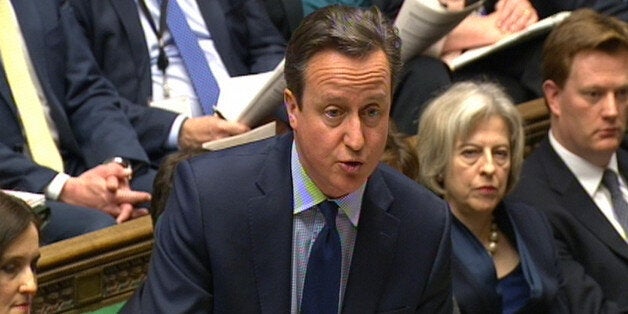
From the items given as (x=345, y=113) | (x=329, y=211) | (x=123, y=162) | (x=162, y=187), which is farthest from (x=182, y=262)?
(x=123, y=162)

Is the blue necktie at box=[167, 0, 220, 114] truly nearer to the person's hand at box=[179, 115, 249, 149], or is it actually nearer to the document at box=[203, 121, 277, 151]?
the person's hand at box=[179, 115, 249, 149]

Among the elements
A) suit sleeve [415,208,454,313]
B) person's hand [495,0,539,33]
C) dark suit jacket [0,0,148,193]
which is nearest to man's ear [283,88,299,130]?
suit sleeve [415,208,454,313]

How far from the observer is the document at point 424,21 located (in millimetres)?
3633

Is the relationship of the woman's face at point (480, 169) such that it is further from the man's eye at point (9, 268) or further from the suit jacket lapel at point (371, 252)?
the man's eye at point (9, 268)

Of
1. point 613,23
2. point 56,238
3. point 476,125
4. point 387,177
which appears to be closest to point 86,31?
point 56,238

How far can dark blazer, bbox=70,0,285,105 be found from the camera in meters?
3.82

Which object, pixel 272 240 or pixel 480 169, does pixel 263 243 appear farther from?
pixel 480 169

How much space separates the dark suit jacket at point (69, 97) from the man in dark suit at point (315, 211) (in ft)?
4.30

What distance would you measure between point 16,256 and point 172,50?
1717 millimetres

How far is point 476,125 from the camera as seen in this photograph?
3332mm

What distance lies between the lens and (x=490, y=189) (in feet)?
10.8

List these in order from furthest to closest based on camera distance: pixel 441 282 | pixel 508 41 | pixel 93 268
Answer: pixel 508 41, pixel 93 268, pixel 441 282

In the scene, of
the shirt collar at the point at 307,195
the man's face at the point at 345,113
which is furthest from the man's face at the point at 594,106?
the man's face at the point at 345,113

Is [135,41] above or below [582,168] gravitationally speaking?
above
